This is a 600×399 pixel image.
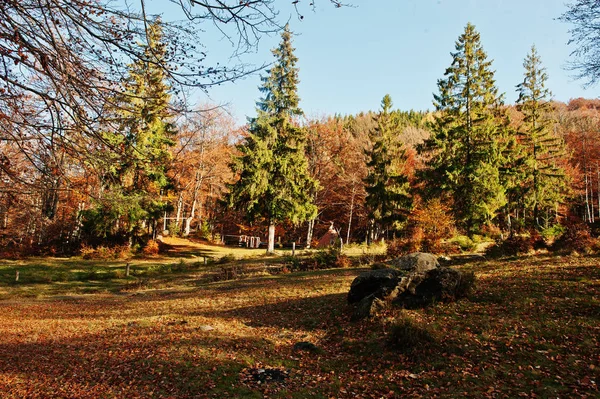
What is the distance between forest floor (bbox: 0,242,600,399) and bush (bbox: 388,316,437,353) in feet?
0.34

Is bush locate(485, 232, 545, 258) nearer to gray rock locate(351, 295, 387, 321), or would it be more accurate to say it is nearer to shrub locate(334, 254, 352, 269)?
shrub locate(334, 254, 352, 269)

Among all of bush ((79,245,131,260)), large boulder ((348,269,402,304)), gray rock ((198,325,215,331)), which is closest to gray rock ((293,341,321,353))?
gray rock ((198,325,215,331))

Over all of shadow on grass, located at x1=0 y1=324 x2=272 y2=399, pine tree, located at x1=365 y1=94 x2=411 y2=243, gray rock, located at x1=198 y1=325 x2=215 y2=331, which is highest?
pine tree, located at x1=365 y1=94 x2=411 y2=243

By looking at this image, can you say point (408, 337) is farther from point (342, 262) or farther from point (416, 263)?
point (342, 262)

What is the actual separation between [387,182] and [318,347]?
26.9 m

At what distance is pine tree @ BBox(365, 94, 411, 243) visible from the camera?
3269 cm

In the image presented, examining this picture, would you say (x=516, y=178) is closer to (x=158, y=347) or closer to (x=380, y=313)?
(x=380, y=313)

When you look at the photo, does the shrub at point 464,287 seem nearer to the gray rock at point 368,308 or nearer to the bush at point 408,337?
the gray rock at point 368,308

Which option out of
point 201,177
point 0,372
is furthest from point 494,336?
point 201,177

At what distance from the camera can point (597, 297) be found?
28.8 ft

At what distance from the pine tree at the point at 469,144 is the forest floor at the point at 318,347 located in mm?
12932

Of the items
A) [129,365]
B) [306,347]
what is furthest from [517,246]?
[129,365]

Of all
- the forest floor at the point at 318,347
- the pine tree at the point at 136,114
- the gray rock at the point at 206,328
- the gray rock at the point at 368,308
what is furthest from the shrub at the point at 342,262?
the pine tree at the point at 136,114

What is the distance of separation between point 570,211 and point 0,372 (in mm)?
60155
